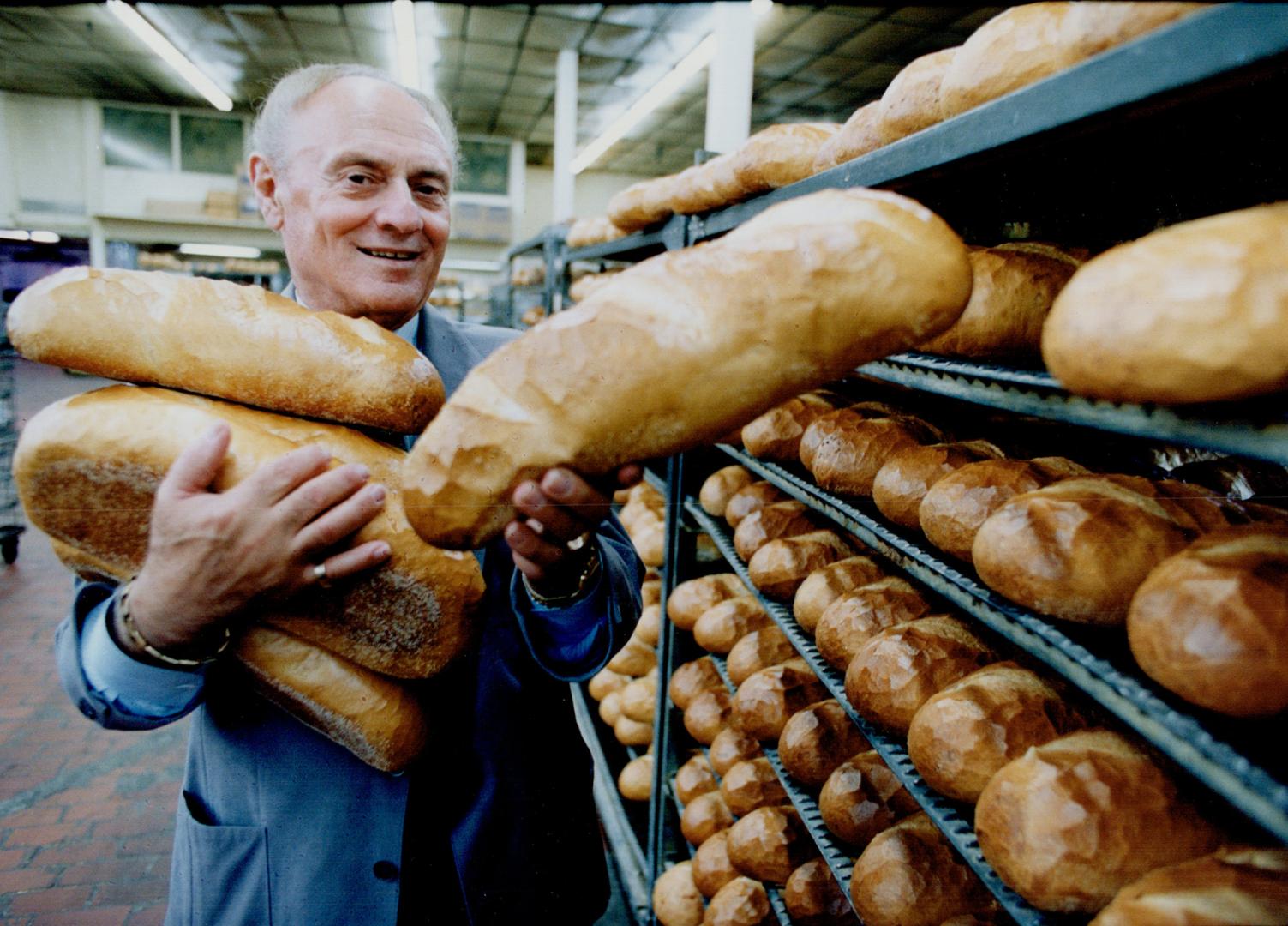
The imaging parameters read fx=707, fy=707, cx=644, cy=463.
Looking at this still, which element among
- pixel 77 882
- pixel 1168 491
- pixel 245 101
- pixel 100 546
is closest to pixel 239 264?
pixel 245 101

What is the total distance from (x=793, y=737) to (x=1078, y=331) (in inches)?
47.8

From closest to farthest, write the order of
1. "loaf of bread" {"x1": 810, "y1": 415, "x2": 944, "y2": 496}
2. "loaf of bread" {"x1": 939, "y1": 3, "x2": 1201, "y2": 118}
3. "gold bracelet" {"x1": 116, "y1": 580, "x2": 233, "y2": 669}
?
"loaf of bread" {"x1": 939, "y1": 3, "x2": 1201, "y2": 118}, "gold bracelet" {"x1": 116, "y1": 580, "x2": 233, "y2": 669}, "loaf of bread" {"x1": 810, "y1": 415, "x2": 944, "y2": 496}

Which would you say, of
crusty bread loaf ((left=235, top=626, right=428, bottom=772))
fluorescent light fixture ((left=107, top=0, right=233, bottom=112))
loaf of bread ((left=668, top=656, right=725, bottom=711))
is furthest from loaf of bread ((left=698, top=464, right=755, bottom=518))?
fluorescent light fixture ((left=107, top=0, right=233, bottom=112))

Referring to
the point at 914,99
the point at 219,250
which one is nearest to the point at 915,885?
the point at 914,99

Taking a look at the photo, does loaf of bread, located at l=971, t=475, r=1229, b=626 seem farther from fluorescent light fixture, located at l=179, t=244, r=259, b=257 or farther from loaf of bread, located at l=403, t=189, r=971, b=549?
fluorescent light fixture, located at l=179, t=244, r=259, b=257

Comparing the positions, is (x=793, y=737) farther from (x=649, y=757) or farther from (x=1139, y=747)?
(x=649, y=757)

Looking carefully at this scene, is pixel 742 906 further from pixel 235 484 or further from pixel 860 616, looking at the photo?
pixel 235 484

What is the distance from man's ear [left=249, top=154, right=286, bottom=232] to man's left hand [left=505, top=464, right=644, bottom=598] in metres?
0.90

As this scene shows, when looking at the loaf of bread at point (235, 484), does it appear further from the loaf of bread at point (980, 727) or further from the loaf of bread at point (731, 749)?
the loaf of bread at point (731, 749)

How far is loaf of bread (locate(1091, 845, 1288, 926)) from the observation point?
70cm

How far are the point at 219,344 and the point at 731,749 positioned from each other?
1.72 meters

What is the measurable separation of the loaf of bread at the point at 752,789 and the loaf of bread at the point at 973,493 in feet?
3.42

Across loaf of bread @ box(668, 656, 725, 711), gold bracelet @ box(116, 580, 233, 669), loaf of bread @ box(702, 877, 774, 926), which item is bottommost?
loaf of bread @ box(702, 877, 774, 926)

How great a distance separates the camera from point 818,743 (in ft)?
5.37
